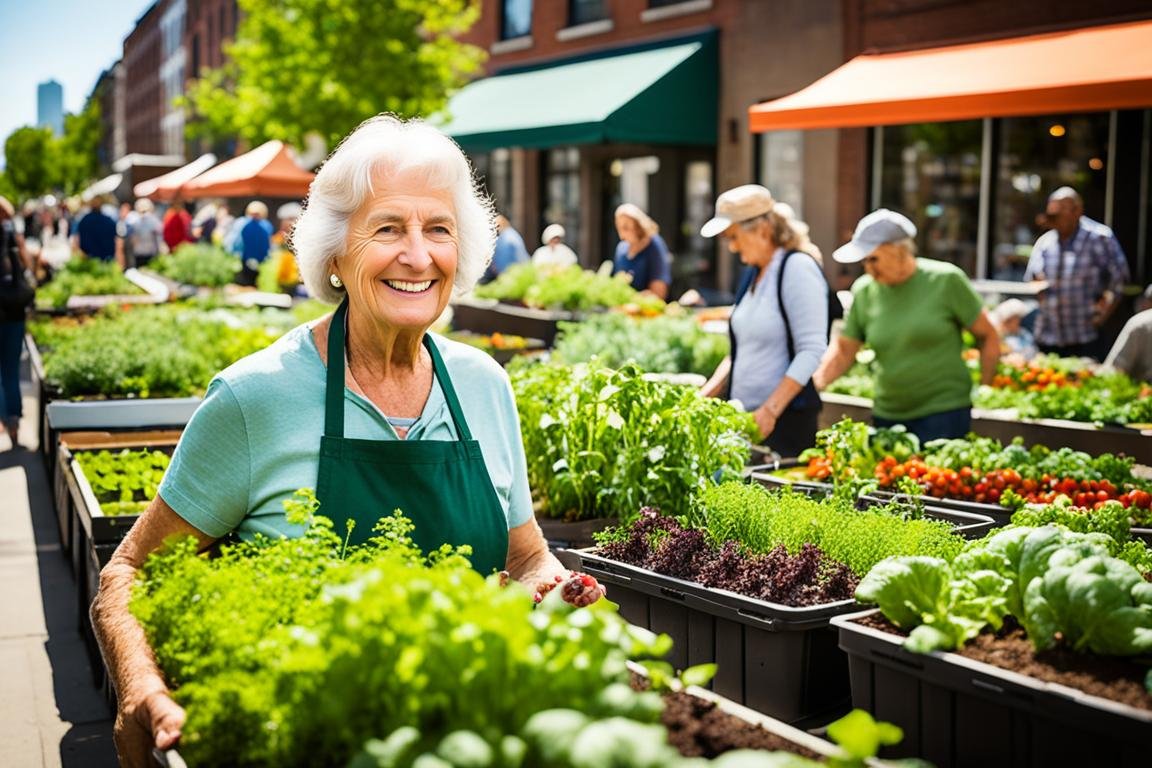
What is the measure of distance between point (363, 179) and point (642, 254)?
941cm

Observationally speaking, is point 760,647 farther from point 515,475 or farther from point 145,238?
point 145,238

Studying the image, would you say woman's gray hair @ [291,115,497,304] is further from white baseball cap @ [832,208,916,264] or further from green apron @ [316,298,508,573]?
white baseball cap @ [832,208,916,264]

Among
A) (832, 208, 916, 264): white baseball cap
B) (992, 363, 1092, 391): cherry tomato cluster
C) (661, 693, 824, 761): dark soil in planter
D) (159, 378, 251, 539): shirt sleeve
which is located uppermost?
(832, 208, 916, 264): white baseball cap

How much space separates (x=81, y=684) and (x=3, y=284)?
6.59m

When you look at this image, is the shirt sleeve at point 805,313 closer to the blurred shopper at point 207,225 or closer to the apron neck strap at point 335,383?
the apron neck strap at point 335,383

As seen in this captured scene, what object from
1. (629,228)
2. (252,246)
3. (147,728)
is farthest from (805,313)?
(252,246)

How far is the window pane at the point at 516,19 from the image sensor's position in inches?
969

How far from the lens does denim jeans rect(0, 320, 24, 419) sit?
11.4m

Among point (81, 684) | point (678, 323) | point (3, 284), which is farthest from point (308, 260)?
point (3, 284)

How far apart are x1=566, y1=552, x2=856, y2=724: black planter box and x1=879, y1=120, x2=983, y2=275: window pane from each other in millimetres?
13036

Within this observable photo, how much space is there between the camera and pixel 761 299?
252 inches

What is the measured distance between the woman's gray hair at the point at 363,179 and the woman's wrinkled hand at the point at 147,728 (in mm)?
1099

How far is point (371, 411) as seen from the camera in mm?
2926

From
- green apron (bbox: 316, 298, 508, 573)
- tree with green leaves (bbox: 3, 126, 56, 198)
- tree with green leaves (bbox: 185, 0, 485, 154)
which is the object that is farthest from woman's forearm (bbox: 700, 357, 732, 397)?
tree with green leaves (bbox: 3, 126, 56, 198)
